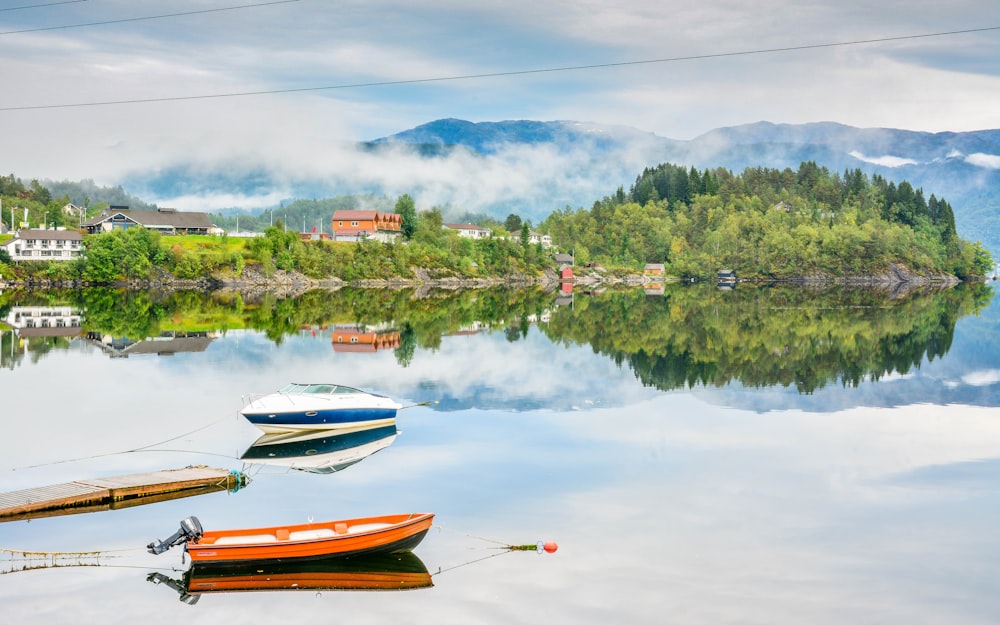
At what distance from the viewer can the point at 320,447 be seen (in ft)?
114

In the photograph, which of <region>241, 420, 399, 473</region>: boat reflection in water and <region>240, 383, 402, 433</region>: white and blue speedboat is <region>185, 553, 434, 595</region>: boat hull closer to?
<region>241, 420, 399, 473</region>: boat reflection in water

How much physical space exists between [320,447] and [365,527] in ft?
42.9


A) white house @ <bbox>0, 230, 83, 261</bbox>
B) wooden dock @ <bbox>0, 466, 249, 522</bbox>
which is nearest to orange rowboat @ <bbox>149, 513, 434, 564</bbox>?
wooden dock @ <bbox>0, 466, 249, 522</bbox>

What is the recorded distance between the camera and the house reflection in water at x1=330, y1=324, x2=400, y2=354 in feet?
209

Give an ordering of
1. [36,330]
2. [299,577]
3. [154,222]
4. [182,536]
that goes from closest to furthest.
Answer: [299,577], [182,536], [36,330], [154,222]

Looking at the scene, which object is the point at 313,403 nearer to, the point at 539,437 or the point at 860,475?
the point at 539,437

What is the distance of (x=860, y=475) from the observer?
30.5 meters

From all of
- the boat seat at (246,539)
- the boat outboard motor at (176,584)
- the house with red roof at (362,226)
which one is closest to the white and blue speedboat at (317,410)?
Result: the boat seat at (246,539)

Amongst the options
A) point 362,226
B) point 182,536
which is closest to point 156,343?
point 182,536

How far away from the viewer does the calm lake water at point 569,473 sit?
20328 mm

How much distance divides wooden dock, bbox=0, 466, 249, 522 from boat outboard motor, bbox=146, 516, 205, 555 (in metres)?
4.37

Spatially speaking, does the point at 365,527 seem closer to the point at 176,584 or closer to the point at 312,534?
the point at 312,534

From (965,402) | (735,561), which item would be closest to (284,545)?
(735,561)

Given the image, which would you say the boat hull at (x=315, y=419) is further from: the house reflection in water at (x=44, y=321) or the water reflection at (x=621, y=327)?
the house reflection in water at (x=44, y=321)
